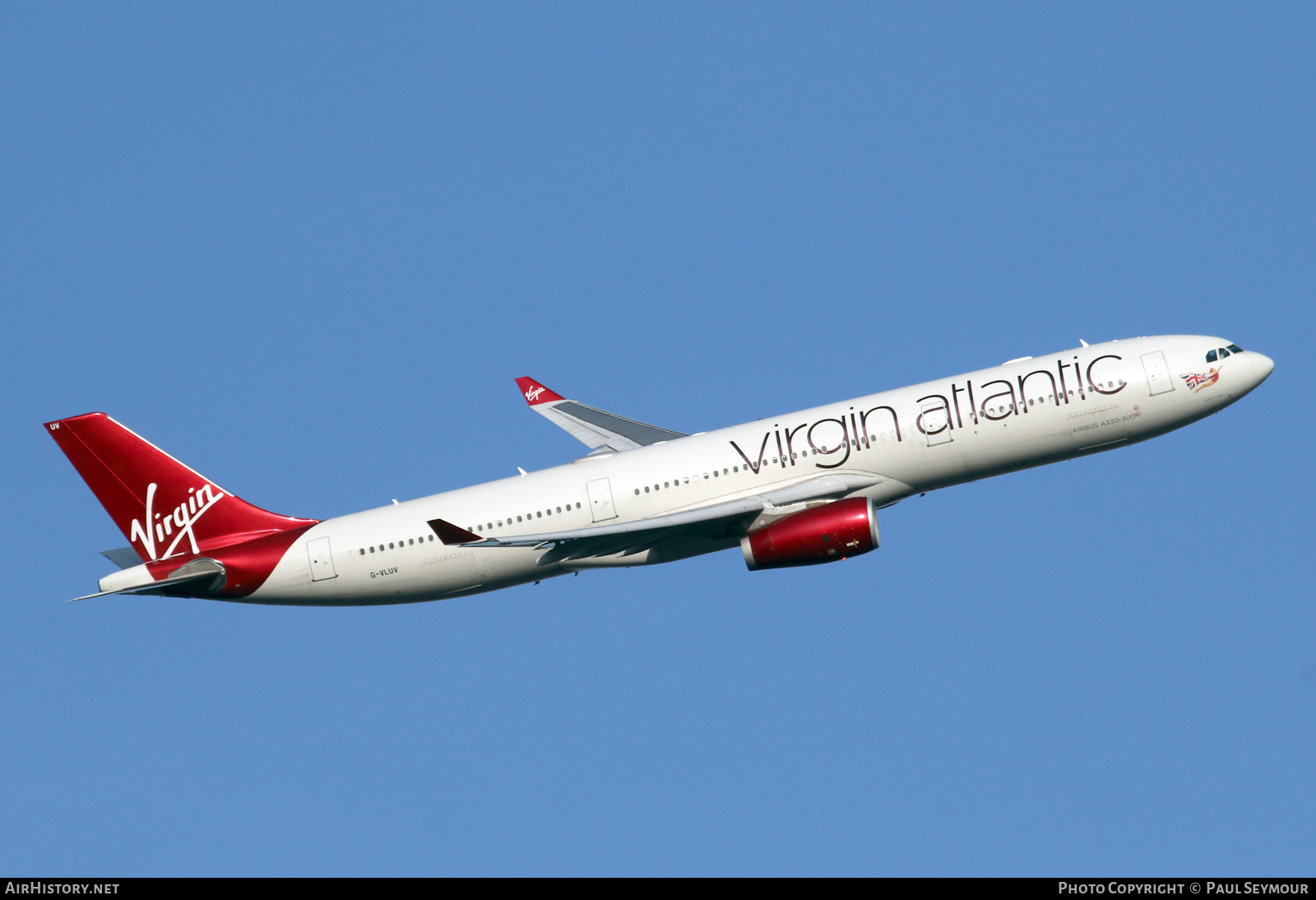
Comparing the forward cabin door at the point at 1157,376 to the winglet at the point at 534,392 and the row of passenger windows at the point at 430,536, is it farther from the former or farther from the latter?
the winglet at the point at 534,392

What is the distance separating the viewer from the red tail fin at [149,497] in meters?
61.2

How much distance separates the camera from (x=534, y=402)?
2916 inches

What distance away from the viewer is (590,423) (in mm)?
72250

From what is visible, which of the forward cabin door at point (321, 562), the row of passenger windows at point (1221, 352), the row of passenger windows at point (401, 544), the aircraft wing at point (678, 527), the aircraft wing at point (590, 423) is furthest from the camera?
the aircraft wing at point (590, 423)

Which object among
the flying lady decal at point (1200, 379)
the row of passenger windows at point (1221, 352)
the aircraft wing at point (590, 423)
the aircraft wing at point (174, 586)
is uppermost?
the aircraft wing at point (590, 423)

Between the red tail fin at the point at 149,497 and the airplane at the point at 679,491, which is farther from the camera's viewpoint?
the red tail fin at the point at 149,497

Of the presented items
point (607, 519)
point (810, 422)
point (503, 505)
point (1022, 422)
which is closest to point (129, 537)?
point (503, 505)

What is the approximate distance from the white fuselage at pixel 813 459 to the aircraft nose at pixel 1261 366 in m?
0.09

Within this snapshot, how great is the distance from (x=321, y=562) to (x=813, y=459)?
67.3ft

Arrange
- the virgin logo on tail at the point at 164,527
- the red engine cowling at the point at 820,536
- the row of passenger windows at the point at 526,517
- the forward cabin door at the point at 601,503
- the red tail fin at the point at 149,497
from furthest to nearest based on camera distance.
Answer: the virgin logo on tail at the point at 164,527
the red tail fin at the point at 149,497
the row of passenger windows at the point at 526,517
the forward cabin door at the point at 601,503
the red engine cowling at the point at 820,536

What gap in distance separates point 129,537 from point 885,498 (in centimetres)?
3141

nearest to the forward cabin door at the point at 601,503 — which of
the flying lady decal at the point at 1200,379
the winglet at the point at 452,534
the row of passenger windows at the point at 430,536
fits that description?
the row of passenger windows at the point at 430,536
